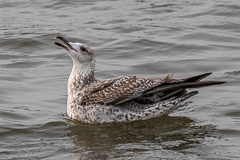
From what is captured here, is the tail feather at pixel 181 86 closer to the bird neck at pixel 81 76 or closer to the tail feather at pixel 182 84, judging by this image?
the tail feather at pixel 182 84

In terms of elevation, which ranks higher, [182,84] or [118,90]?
[182,84]

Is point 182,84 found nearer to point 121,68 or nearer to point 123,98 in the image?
point 123,98

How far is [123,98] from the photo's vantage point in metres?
9.64

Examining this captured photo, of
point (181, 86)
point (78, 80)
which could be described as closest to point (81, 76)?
point (78, 80)

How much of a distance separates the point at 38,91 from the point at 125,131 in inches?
89.0

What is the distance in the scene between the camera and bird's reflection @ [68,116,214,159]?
877 centimetres

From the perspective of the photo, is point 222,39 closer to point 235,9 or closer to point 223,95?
point 235,9

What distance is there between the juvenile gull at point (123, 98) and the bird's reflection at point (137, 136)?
15 centimetres

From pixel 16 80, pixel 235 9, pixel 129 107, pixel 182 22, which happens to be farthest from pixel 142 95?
pixel 235 9

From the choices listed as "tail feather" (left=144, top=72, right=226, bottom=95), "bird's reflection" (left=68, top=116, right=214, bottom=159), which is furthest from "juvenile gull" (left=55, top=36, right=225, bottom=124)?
"bird's reflection" (left=68, top=116, right=214, bottom=159)

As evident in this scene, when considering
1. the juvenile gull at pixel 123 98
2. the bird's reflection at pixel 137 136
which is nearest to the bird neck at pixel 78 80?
the juvenile gull at pixel 123 98

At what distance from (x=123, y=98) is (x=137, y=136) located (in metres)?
0.55

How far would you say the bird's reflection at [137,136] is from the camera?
877 cm

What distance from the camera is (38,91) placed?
37.6ft
